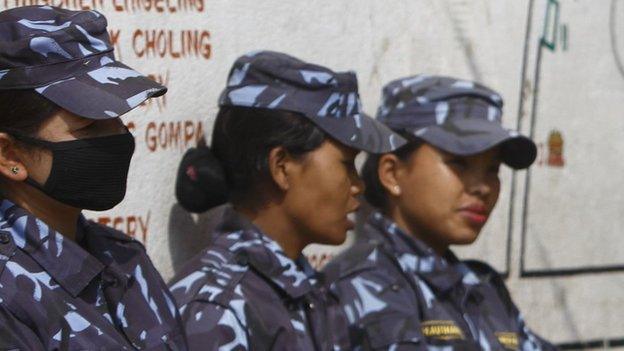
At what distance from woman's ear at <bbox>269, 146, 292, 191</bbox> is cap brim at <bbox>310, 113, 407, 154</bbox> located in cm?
11

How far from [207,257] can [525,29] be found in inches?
68.8

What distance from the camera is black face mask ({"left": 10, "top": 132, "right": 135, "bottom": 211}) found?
8.04 feet

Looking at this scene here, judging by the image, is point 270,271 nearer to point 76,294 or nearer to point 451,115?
point 76,294

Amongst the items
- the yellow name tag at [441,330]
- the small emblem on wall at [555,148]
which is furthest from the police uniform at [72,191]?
the small emblem on wall at [555,148]

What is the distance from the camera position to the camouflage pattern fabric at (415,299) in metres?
3.47

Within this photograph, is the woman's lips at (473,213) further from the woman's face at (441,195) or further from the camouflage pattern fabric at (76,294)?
the camouflage pattern fabric at (76,294)

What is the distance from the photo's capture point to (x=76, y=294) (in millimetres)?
2438

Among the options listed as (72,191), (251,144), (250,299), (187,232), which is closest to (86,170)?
(72,191)

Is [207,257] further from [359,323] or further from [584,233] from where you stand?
[584,233]

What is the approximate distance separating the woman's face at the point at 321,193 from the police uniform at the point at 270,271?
0.05 metres

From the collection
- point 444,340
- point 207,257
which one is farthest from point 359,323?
point 207,257

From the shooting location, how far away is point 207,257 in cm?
318

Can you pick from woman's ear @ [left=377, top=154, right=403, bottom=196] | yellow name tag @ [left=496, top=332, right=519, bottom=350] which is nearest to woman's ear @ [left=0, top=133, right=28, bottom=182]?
woman's ear @ [left=377, top=154, right=403, bottom=196]

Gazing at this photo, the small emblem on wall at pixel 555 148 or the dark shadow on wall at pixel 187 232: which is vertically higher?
the dark shadow on wall at pixel 187 232
